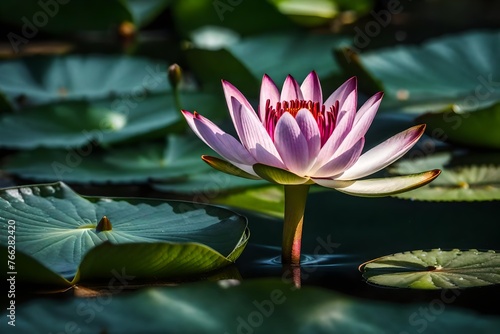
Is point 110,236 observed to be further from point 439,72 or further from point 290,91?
point 439,72

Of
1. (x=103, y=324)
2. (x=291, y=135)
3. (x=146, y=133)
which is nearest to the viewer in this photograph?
(x=103, y=324)

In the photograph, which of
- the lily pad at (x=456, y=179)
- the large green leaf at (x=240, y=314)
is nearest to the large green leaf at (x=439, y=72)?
the lily pad at (x=456, y=179)

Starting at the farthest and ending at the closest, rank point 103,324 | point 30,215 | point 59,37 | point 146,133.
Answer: point 59,37 < point 146,133 < point 30,215 < point 103,324

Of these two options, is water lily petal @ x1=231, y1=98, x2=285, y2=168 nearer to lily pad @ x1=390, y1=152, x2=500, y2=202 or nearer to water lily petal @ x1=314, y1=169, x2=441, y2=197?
water lily petal @ x1=314, y1=169, x2=441, y2=197

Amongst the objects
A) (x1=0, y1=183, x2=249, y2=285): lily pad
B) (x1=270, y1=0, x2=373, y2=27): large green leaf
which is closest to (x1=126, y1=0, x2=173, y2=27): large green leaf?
(x1=270, y1=0, x2=373, y2=27): large green leaf

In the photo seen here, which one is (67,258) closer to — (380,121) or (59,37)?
(380,121)

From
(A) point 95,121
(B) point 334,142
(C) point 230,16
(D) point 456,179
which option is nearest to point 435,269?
(B) point 334,142

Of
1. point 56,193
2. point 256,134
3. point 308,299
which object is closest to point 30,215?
point 56,193

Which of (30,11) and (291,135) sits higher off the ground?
(291,135)
